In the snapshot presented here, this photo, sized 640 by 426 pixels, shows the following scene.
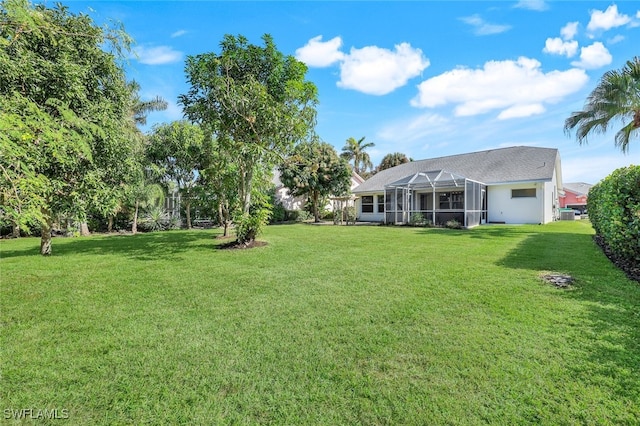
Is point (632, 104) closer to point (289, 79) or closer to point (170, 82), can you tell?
point (289, 79)

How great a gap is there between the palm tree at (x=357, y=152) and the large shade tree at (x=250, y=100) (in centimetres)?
3364

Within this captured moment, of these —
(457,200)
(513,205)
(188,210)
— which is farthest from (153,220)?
(513,205)

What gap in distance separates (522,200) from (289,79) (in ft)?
55.0


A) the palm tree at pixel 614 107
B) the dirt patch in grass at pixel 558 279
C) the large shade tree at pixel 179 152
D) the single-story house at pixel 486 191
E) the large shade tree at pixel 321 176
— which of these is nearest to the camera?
the dirt patch in grass at pixel 558 279

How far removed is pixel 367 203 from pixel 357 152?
1935cm

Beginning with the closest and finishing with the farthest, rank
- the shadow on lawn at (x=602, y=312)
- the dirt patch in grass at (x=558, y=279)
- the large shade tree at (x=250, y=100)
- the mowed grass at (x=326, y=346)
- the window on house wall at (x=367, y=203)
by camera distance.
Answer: the mowed grass at (x=326, y=346) < the shadow on lawn at (x=602, y=312) < the dirt patch in grass at (x=558, y=279) < the large shade tree at (x=250, y=100) < the window on house wall at (x=367, y=203)

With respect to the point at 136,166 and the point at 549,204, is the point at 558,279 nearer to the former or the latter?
the point at 136,166

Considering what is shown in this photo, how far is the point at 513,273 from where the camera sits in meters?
5.82

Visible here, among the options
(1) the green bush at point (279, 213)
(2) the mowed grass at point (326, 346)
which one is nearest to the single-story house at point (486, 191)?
(1) the green bush at point (279, 213)

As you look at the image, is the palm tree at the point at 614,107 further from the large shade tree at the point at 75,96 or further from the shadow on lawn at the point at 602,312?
the large shade tree at the point at 75,96

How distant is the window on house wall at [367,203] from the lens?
81.6ft

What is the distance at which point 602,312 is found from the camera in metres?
3.86

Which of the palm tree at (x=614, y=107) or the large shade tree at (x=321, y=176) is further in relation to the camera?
the large shade tree at (x=321, y=176)

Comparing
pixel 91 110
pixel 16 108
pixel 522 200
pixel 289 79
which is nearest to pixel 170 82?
pixel 91 110
